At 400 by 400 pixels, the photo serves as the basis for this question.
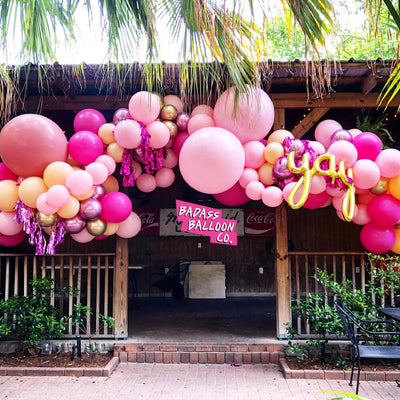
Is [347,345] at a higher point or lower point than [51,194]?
lower

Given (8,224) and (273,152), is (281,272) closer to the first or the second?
(273,152)

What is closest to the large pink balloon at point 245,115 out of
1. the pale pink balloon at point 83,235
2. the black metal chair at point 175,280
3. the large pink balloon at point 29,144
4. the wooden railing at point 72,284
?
the large pink balloon at point 29,144

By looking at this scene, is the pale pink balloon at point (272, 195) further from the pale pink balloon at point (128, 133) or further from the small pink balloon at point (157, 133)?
the pale pink balloon at point (128, 133)

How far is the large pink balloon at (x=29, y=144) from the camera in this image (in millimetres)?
4191

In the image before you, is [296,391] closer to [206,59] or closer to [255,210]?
[206,59]

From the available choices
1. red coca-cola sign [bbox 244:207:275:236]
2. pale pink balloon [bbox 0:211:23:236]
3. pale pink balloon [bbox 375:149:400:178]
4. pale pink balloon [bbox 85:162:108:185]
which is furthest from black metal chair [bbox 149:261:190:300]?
pale pink balloon [bbox 375:149:400:178]

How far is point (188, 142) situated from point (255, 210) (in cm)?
539

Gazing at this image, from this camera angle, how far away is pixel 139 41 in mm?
2725

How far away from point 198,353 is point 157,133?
2.88 meters

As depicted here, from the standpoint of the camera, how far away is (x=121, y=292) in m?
5.35

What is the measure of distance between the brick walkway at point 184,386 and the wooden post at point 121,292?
625 mm

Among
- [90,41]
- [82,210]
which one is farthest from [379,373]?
[90,41]

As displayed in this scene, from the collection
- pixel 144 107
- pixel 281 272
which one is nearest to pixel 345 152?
pixel 281 272

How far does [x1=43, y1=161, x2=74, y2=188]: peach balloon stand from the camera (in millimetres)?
4207
